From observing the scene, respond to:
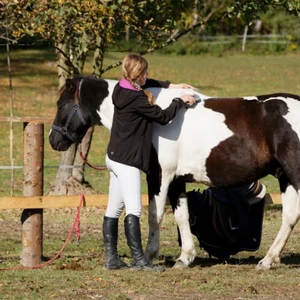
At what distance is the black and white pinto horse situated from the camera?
26.3ft

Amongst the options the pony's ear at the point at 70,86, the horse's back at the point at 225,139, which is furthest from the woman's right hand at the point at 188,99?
the pony's ear at the point at 70,86

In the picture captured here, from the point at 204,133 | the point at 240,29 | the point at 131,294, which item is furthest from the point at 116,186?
the point at 240,29

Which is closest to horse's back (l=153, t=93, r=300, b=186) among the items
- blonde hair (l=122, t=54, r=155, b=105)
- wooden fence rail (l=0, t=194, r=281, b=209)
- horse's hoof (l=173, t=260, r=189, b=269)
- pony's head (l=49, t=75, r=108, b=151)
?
blonde hair (l=122, t=54, r=155, b=105)

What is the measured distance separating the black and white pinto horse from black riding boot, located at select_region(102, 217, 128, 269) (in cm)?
30

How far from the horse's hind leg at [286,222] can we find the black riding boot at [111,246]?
1.28m

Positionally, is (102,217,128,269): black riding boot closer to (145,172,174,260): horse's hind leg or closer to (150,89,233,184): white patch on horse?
(145,172,174,260): horse's hind leg

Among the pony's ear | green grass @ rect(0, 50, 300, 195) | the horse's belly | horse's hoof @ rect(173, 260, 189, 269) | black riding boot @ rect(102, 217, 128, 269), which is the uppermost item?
the pony's ear

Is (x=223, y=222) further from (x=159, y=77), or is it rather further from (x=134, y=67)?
(x=159, y=77)

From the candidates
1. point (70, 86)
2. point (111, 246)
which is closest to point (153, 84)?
point (70, 86)

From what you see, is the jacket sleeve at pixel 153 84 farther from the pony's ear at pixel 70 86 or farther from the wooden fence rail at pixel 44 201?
the wooden fence rail at pixel 44 201

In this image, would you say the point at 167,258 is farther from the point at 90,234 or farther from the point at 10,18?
the point at 10,18

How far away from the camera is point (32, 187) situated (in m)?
8.79

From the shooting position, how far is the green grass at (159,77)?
23938 mm

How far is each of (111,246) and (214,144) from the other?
133 centimetres
